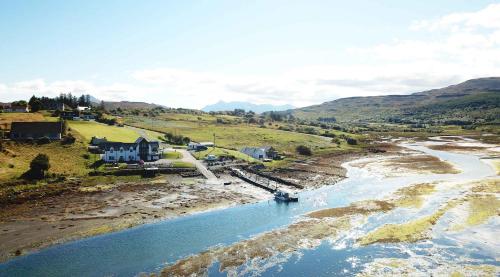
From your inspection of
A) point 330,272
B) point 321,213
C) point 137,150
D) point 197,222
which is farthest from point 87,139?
point 330,272

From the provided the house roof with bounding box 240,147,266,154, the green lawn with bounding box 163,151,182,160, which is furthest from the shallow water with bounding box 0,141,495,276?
the house roof with bounding box 240,147,266,154

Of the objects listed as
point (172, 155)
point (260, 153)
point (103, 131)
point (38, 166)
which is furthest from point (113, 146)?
point (260, 153)

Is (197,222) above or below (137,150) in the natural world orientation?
below

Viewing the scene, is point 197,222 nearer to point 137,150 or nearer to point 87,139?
point 137,150

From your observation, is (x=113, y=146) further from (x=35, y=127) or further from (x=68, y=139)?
A: (x=35, y=127)

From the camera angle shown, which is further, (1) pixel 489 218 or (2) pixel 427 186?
(2) pixel 427 186

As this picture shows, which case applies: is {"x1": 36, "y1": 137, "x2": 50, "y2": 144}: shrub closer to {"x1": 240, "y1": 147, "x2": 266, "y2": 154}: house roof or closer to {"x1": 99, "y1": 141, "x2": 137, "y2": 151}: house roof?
{"x1": 99, "y1": 141, "x2": 137, "y2": 151}: house roof
